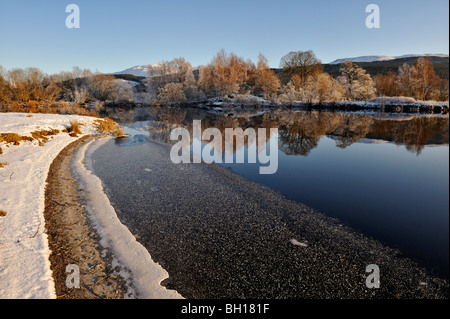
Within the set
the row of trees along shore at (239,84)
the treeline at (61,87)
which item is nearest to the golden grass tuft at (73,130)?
the row of trees along shore at (239,84)

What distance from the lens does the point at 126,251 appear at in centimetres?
539

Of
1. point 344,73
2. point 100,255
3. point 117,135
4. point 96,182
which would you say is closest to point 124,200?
point 96,182

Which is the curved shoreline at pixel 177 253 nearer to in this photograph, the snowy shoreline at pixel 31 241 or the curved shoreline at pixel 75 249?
the curved shoreline at pixel 75 249

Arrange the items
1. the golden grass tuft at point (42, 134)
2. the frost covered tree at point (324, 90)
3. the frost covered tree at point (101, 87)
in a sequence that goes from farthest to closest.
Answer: the frost covered tree at point (101, 87)
the frost covered tree at point (324, 90)
the golden grass tuft at point (42, 134)

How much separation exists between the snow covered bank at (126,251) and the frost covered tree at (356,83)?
202 ft

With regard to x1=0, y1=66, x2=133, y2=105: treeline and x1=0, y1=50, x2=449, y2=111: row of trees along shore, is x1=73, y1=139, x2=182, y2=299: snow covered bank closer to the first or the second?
x1=0, y1=50, x2=449, y2=111: row of trees along shore

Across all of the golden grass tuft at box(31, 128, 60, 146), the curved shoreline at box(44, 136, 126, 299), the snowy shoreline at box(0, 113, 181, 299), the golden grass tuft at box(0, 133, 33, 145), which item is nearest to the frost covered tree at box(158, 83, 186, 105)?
the golden grass tuft at box(31, 128, 60, 146)

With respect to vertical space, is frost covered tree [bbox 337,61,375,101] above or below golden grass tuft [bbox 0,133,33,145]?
above

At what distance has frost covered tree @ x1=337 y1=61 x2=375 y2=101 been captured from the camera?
5431 centimetres

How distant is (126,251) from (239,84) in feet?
250

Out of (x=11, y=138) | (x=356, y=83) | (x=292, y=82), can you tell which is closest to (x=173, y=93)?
(x=292, y=82)

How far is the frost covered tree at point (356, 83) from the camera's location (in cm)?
5431

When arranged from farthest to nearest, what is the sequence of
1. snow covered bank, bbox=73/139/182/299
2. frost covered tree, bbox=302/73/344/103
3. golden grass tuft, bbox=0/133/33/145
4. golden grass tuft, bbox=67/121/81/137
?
frost covered tree, bbox=302/73/344/103 < golden grass tuft, bbox=67/121/81/137 < golden grass tuft, bbox=0/133/33/145 < snow covered bank, bbox=73/139/182/299

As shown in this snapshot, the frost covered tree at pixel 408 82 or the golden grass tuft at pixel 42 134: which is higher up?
the frost covered tree at pixel 408 82
